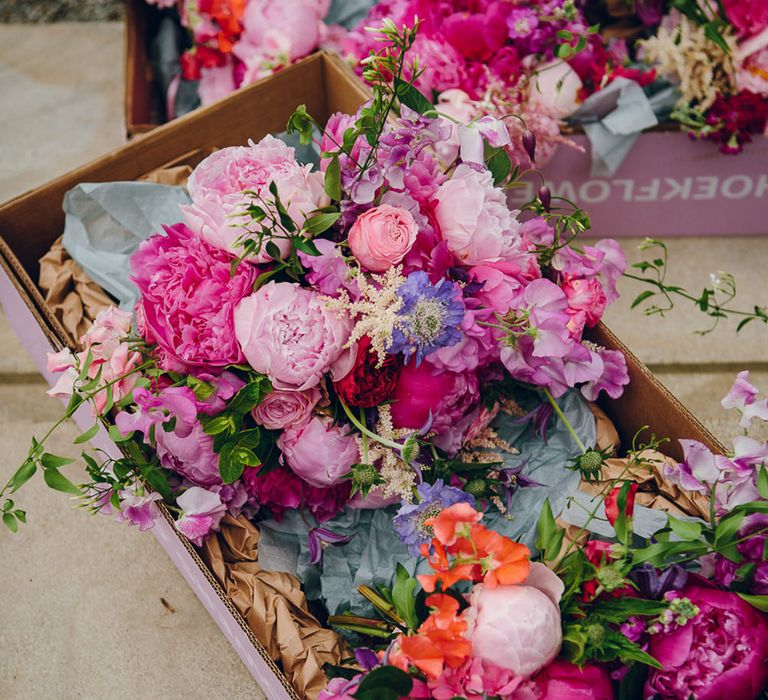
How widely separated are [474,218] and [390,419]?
192 millimetres

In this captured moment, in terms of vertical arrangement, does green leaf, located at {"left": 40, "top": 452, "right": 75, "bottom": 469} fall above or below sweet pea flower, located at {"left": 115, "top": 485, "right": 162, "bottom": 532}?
above

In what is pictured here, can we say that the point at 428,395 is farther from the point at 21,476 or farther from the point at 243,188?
the point at 21,476

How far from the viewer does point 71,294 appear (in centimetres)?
90

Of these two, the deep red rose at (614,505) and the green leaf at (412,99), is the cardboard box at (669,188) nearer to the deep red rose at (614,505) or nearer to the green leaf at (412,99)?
the green leaf at (412,99)

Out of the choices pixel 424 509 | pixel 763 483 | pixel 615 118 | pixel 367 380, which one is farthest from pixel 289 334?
pixel 615 118

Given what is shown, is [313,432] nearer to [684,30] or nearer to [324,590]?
[324,590]

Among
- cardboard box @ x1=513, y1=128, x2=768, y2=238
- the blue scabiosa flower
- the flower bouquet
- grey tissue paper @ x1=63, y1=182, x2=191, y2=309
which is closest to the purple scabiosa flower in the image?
the flower bouquet

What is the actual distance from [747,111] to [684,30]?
14 cm

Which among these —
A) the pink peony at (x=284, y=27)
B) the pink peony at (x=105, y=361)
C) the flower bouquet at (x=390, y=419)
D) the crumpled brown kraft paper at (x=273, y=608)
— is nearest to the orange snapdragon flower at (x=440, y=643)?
the flower bouquet at (x=390, y=419)

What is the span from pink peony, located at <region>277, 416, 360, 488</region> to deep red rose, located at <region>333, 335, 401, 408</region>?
36mm

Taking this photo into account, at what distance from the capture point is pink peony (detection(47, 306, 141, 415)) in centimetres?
69

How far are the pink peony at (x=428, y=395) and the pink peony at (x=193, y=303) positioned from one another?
0.15 metres

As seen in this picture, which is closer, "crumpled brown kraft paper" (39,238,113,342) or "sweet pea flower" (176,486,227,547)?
"sweet pea flower" (176,486,227,547)

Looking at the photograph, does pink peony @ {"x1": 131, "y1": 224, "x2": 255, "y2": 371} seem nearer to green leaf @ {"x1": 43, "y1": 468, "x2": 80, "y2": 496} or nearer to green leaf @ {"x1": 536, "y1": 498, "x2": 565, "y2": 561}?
green leaf @ {"x1": 43, "y1": 468, "x2": 80, "y2": 496}
